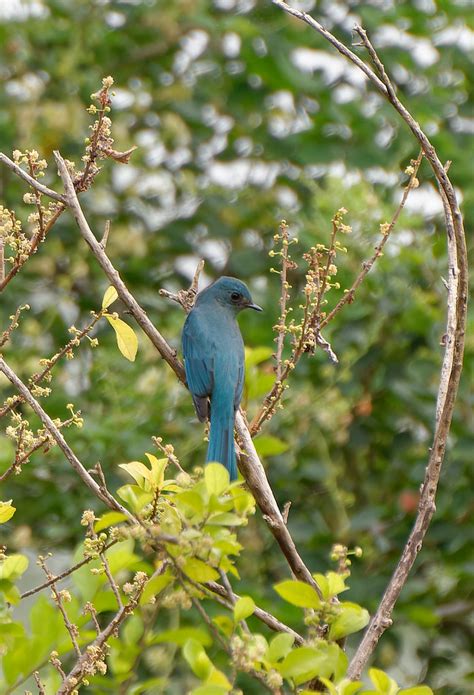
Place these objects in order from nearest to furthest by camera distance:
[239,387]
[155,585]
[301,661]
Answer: [301,661], [155,585], [239,387]

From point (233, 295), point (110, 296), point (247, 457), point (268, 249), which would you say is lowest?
point (247, 457)

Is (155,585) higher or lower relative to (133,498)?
lower

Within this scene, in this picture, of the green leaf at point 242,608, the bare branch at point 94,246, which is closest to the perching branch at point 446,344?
the green leaf at point 242,608

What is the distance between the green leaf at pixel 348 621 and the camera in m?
2.20

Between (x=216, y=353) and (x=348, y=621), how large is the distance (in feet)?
6.85

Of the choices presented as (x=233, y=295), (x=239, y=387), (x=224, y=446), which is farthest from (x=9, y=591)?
(x=233, y=295)

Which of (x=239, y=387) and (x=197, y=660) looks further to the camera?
(x=239, y=387)

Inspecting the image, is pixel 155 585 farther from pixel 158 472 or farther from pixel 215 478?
pixel 158 472

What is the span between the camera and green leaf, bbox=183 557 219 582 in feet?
6.79

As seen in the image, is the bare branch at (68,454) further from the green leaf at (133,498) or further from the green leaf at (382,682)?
the green leaf at (382,682)

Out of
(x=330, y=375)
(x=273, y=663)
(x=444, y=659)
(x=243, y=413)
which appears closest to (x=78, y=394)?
(x=330, y=375)

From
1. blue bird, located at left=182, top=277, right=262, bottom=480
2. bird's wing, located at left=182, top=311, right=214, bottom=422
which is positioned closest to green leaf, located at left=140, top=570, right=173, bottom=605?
blue bird, located at left=182, top=277, right=262, bottom=480

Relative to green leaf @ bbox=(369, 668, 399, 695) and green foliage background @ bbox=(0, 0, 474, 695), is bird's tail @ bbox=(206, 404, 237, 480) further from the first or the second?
green foliage background @ bbox=(0, 0, 474, 695)

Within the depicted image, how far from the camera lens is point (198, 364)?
13.9 ft
